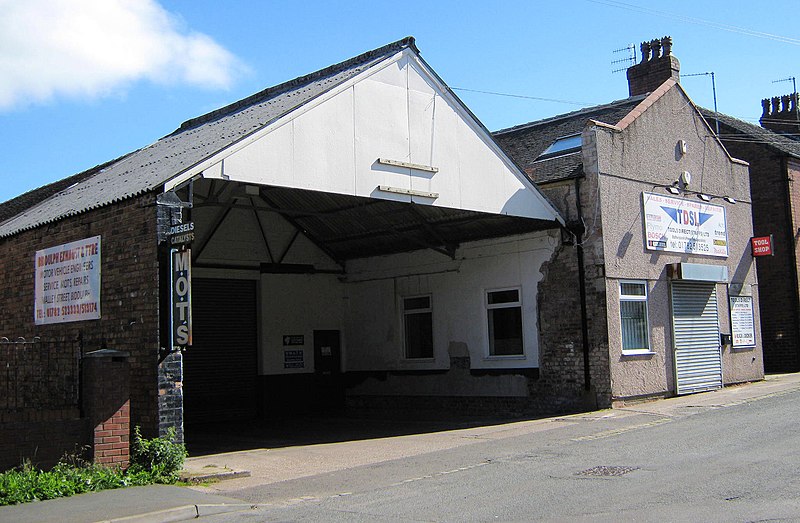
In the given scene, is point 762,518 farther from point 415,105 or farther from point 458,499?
point 415,105

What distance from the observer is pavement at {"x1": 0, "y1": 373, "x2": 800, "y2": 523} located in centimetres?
941

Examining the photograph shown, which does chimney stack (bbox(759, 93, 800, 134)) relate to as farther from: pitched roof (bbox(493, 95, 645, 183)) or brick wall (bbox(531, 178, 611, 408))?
brick wall (bbox(531, 178, 611, 408))

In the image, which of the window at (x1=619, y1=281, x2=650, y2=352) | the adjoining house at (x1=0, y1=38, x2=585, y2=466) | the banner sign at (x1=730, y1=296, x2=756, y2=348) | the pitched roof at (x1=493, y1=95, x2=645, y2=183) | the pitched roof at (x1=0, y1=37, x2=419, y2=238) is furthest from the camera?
the banner sign at (x1=730, y1=296, x2=756, y2=348)

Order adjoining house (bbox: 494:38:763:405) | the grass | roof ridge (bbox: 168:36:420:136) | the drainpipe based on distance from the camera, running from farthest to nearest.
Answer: adjoining house (bbox: 494:38:763:405) < the drainpipe < roof ridge (bbox: 168:36:420:136) < the grass

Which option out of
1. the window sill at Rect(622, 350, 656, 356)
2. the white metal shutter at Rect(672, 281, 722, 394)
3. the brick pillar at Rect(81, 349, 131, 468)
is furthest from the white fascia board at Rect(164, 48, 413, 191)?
the white metal shutter at Rect(672, 281, 722, 394)

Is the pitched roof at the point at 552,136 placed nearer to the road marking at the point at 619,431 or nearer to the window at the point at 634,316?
the window at the point at 634,316

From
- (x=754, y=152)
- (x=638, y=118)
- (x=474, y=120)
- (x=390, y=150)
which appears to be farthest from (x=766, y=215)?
(x=390, y=150)

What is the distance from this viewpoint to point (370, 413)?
2191 cm

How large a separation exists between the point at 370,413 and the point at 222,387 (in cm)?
395

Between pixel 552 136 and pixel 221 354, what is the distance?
410 inches

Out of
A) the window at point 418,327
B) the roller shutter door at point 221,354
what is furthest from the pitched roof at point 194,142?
the window at point 418,327

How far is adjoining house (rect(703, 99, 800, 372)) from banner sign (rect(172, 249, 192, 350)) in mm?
19405

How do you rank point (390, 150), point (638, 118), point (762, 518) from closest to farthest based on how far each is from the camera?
point (762, 518) → point (390, 150) → point (638, 118)

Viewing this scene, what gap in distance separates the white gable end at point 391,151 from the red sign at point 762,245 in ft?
26.1
